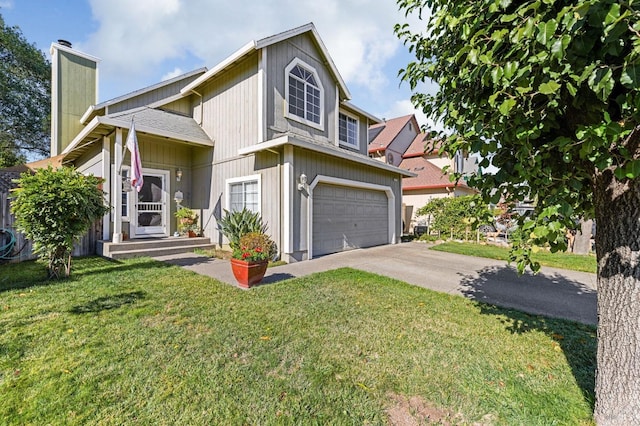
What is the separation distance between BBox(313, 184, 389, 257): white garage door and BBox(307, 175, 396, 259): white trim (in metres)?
0.15

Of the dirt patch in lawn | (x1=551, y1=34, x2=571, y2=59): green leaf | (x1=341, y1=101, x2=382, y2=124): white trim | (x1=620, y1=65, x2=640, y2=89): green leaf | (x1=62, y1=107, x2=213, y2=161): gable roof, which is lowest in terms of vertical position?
the dirt patch in lawn

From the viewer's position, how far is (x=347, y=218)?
32.4 ft

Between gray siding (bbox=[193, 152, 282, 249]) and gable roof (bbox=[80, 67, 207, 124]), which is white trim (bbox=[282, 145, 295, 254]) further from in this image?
gable roof (bbox=[80, 67, 207, 124])

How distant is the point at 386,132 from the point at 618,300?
19.0 m

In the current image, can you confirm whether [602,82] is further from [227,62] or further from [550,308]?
[227,62]

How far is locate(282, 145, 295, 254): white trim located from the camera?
24.6 feet

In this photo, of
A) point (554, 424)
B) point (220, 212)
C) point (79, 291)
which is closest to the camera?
Answer: point (554, 424)

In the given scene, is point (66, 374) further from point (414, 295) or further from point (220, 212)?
point (220, 212)

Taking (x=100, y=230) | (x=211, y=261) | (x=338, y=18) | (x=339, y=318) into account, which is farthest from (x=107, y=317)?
(x=338, y=18)

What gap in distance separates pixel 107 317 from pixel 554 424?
4884mm

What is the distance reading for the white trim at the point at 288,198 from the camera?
295 inches

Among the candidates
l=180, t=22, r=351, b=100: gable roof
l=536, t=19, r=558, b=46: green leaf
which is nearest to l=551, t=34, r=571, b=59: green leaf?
l=536, t=19, r=558, b=46: green leaf

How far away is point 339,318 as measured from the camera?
3852 mm

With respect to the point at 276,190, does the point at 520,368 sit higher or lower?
lower
